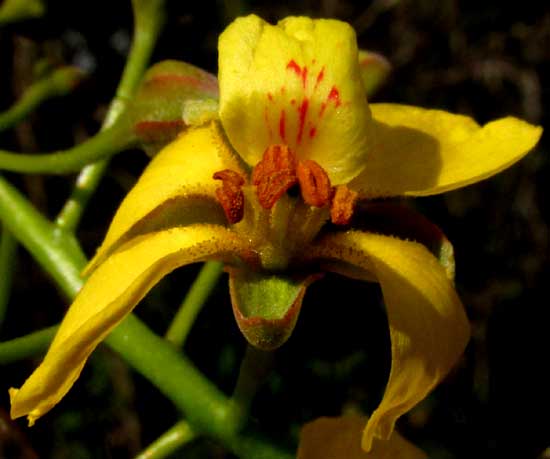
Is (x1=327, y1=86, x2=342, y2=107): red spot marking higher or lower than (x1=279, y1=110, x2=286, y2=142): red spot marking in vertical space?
higher

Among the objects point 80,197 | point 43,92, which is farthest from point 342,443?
point 43,92

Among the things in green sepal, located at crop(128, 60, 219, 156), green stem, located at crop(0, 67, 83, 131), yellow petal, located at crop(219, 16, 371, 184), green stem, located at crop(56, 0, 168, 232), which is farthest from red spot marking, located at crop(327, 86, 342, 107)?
green stem, located at crop(0, 67, 83, 131)

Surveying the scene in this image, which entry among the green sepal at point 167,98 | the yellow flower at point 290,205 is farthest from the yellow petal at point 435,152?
the green sepal at point 167,98

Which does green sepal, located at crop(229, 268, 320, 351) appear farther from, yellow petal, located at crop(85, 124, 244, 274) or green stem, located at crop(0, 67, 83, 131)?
green stem, located at crop(0, 67, 83, 131)

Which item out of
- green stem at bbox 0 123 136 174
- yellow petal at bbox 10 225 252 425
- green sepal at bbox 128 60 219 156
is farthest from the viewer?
green stem at bbox 0 123 136 174

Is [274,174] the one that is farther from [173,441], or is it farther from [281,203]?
[173,441]

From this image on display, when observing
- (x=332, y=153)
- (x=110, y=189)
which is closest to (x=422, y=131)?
(x=332, y=153)

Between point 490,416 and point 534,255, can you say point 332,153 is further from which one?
point 534,255
